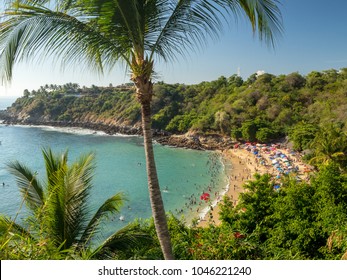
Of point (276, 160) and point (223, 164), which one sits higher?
point (276, 160)

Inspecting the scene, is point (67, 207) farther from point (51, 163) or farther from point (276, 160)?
point (276, 160)

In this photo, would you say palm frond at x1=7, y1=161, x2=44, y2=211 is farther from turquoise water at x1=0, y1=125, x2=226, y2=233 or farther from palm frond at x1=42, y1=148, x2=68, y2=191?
turquoise water at x1=0, y1=125, x2=226, y2=233

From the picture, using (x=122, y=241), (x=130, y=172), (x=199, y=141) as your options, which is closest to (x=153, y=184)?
(x=122, y=241)

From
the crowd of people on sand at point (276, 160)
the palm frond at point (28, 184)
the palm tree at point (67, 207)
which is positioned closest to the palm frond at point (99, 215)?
the palm tree at point (67, 207)

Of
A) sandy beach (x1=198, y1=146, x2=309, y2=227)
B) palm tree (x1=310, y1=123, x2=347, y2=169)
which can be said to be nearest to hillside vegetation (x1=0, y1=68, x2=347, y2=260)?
palm tree (x1=310, y1=123, x2=347, y2=169)
